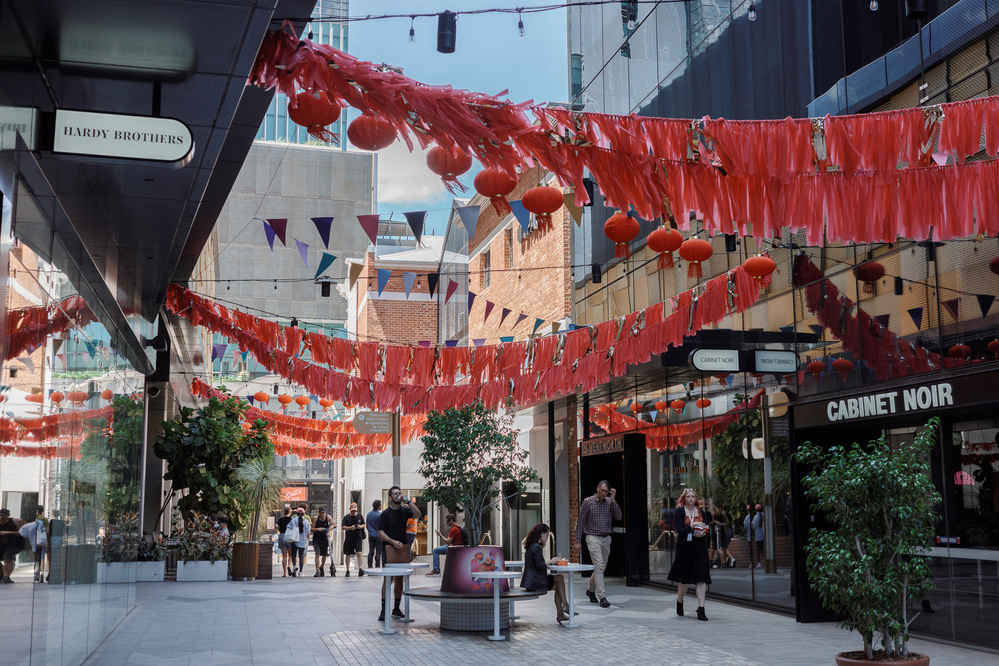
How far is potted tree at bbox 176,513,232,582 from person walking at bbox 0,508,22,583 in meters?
14.4

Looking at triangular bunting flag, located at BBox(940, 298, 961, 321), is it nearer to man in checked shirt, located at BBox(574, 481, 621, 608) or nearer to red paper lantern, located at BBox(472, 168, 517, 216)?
man in checked shirt, located at BBox(574, 481, 621, 608)

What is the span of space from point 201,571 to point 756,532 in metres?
11.2

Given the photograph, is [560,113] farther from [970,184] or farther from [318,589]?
[318,589]

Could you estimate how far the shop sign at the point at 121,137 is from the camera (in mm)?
5480

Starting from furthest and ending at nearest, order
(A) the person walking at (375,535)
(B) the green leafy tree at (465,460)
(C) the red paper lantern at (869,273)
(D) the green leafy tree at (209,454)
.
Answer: (D) the green leafy tree at (209,454)
(A) the person walking at (375,535)
(B) the green leafy tree at (465,460)
(C) the red paper lantern at (869,273)

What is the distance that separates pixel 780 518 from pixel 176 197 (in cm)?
865

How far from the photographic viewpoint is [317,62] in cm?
542

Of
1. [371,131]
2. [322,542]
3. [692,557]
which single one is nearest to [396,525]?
[692,557]

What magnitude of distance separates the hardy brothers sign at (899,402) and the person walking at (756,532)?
1855mm

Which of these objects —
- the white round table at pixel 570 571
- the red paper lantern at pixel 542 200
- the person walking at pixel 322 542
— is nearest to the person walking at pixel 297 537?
the person walking at pixel 322 542

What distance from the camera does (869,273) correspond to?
11289mm

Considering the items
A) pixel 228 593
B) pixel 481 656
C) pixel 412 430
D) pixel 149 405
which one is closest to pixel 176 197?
pixel 481 656

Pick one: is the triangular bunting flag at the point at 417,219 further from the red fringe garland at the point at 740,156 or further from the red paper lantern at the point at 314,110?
A: the red paper lantern at the point at 314,110

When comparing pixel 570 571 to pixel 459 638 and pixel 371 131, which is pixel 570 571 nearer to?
pixel 459 638
